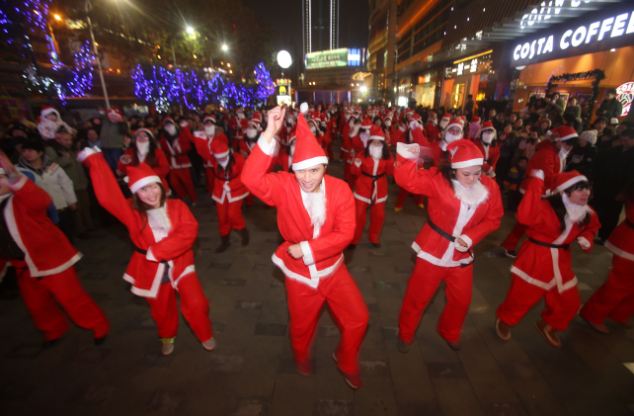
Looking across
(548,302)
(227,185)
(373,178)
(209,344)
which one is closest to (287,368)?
(209,344)

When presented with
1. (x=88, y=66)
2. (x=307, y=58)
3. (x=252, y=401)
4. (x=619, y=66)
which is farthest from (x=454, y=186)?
(x=307, y=58)

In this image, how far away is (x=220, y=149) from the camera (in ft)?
16.9

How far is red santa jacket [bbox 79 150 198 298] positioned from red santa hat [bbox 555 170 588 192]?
3561mm

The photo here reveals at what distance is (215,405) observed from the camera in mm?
2736

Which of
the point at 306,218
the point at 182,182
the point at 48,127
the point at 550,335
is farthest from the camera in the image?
the point at 182,182

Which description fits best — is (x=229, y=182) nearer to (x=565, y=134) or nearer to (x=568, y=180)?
(x=568, y=180)

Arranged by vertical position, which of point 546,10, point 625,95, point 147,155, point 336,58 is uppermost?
point 336,58

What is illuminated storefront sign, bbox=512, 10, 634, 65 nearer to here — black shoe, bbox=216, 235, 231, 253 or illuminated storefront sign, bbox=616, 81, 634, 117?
illuminated storefront sign, bbox=616, 81, 634, 117

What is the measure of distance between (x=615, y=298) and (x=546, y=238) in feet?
4.11

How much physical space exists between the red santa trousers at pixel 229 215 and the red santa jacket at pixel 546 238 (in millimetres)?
4041

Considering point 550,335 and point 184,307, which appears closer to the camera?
point 184,307

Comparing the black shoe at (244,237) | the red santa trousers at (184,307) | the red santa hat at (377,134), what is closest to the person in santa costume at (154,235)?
the red santa trousers at (184,307)

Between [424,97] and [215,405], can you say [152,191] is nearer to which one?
[215,405]

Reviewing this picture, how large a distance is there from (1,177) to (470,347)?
490 cm
